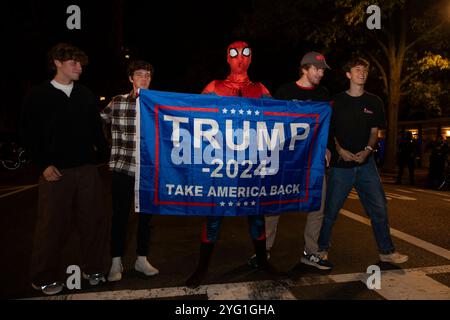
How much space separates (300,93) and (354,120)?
2.15ft

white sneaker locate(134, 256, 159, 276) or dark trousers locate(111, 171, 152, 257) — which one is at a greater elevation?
dark trousers locate(111, 171, 152, 257)

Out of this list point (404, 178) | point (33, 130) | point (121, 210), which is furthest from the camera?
point (404, 178)

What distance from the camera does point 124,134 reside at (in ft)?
13.5

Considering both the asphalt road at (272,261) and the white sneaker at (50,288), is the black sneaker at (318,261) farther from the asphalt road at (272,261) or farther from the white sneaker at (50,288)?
the white sneaker at (50,288)

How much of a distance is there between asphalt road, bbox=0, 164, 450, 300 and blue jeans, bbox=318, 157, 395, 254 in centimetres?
31

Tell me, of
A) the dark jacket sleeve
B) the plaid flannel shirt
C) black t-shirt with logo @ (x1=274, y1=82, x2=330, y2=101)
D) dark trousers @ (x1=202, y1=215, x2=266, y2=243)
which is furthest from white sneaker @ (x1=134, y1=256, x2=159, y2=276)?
black t-shirt with logo @ (x1=274, y1=82, x2=330, y2=101)

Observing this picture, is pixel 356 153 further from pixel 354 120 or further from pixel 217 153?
pixel 217 153

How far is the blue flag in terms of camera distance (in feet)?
12.9

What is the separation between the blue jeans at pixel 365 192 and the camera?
460cm

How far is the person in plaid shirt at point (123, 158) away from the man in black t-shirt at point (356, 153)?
79.3 inches

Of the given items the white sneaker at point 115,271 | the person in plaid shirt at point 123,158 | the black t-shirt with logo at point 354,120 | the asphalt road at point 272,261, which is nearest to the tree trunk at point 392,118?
the asphalt road at point 272,261

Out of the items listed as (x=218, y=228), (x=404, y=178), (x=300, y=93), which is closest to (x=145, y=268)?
(x=218, y=228)

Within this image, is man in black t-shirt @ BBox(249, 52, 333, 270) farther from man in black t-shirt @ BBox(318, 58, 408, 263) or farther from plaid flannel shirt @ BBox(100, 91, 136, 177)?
plaid flannel shirt @ BBox(100, 91, 136, 177)
